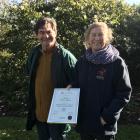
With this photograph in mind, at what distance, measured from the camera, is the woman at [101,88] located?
5266mm

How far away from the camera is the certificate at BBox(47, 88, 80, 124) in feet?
18.0

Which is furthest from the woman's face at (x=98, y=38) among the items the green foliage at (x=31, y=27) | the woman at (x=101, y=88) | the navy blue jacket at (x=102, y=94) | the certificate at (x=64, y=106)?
the green foliage at (x=31, y=27)

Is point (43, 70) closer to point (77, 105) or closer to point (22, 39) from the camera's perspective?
point (77, 105)

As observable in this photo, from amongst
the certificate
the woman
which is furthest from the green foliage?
the woman

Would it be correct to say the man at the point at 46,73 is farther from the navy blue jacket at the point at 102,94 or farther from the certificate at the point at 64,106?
the navy blue jacket at the point at 102,94

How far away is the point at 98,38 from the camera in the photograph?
538cm

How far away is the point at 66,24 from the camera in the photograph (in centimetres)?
1130

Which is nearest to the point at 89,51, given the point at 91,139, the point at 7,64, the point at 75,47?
the point at 91,139

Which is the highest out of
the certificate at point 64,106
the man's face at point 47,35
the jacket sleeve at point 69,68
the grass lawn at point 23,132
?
the man's face at point 47,35

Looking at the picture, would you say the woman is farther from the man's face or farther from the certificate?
the man's face

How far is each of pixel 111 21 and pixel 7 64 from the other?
103 inches

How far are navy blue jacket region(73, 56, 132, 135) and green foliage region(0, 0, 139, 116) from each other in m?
5.42

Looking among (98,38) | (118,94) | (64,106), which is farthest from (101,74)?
(64,106)

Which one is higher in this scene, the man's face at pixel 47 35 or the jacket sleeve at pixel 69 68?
the man's face at pixel 47 35
